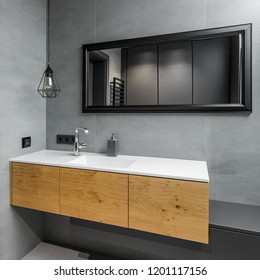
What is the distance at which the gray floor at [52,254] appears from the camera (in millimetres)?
1926

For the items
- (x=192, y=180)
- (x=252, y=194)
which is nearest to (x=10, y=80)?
(x=192, y=180)

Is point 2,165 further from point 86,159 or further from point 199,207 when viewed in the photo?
point 199,207

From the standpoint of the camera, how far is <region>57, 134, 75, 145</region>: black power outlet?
2046 millimetres

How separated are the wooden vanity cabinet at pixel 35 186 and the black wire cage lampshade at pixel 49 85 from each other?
67cm

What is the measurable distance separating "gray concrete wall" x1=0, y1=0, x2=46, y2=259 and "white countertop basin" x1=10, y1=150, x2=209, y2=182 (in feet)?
0.69

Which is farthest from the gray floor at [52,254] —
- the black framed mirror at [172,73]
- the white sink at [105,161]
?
the black framed mirror at [172,73]

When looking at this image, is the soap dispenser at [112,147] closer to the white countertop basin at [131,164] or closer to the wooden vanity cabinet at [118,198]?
the white countertop basin at [131,164]

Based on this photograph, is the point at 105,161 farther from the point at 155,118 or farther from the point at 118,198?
the point at 155,118

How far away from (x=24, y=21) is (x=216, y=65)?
1618 mm

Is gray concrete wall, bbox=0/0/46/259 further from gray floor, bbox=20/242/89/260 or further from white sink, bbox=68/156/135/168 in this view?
white sink, bbox=68/156/135/168

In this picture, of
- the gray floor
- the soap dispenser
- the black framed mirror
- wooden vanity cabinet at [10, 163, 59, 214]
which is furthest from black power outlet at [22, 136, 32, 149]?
the gray floor

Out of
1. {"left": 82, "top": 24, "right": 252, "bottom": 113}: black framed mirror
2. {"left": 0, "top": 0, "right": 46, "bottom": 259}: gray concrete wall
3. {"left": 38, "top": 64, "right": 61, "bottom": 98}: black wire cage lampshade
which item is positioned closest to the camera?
{"left": 82, "top": 24, "right": 252, "bottom": 113}: black framed mirror

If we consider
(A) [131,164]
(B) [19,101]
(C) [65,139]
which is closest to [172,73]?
(A) [131,164]

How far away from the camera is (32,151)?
6.56ft
